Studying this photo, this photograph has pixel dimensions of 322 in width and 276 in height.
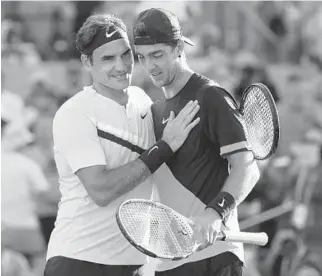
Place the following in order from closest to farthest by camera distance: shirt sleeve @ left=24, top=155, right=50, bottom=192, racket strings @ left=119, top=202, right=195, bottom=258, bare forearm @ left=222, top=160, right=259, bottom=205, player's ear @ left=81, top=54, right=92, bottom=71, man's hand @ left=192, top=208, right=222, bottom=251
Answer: man's hand @ left=192, top=208, right=222, bottom=251 → racket strings @ left=119, top=202, right=195, bottom=258 → bare forearm @ left=222, top=160, right=259, bottom=205 → player's ear @ left=81, top=54, right=92, bottom=71 → shirt sleeve @ left=24, top=155, right=50, bottom=192

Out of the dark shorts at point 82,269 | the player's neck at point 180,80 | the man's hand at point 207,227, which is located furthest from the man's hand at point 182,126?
the dark shorts at point 82,269

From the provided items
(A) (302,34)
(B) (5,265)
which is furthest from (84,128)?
(A) (302,34)

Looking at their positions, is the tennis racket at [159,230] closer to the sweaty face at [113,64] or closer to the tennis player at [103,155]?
the tennis player at [103,155]

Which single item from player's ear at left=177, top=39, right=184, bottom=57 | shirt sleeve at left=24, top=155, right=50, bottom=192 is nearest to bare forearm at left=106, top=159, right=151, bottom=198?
player's ear at left=177, top=39, right=184, bottom=57

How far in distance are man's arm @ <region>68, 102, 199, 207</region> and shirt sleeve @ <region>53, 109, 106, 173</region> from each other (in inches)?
2.0

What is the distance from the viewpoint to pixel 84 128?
5160 mm

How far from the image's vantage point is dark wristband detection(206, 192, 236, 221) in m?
4.78

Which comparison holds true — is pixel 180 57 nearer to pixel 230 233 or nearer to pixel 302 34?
pixel 230 233

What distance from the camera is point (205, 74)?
11.8 metres

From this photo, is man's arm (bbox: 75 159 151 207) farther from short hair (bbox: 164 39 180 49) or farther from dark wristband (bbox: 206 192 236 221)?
short hair (bbox: 164 39 180 49)

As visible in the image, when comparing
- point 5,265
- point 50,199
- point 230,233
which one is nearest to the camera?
point 230,233

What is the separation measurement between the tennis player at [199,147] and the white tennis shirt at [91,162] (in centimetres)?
23

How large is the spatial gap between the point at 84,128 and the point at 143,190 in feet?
1.52

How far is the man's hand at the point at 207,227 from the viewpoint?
15.2 ft
